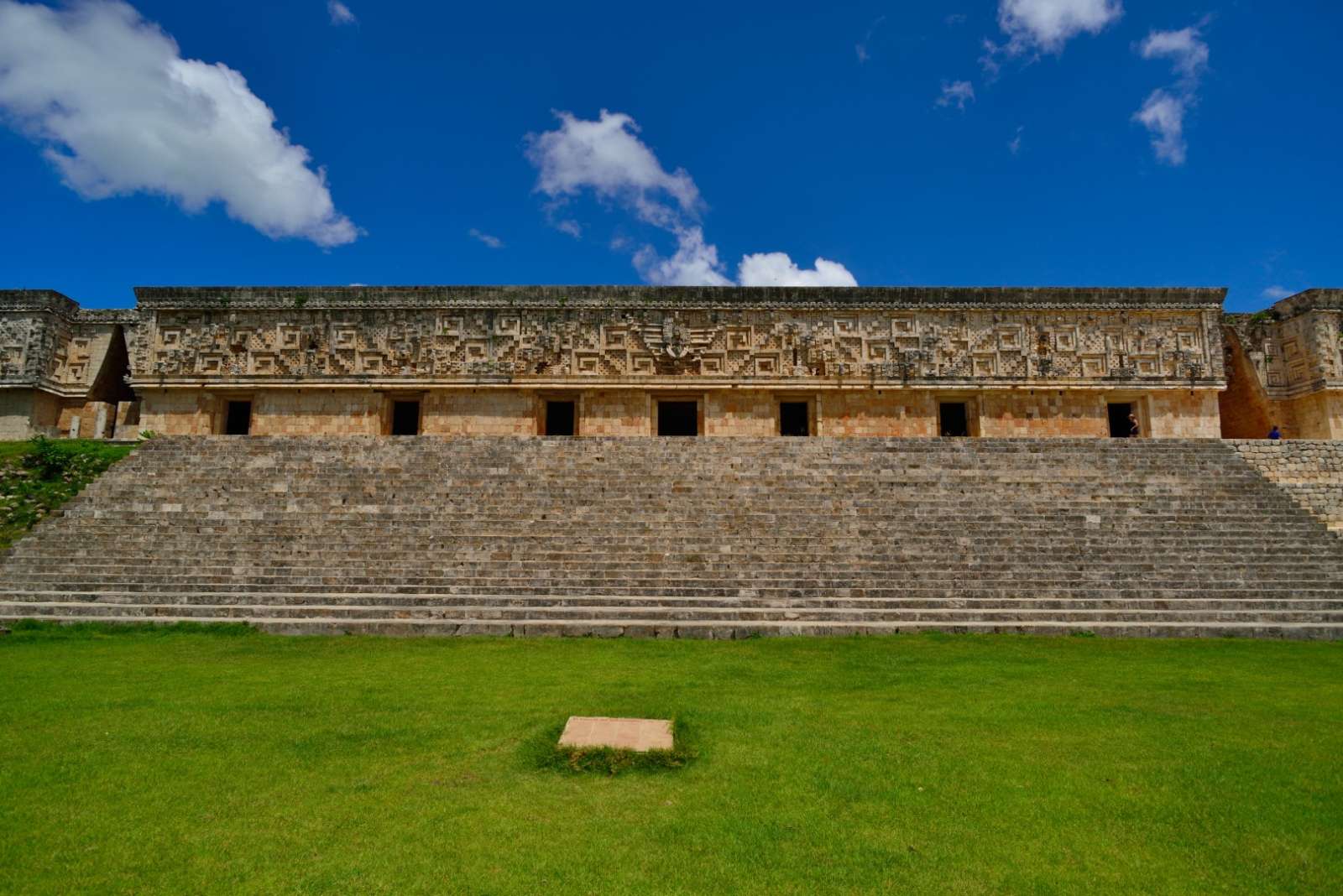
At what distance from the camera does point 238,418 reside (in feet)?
60.2

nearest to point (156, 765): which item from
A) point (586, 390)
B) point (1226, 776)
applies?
point (1226, 776)

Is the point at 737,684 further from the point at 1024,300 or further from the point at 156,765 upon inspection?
the point at 1024,300

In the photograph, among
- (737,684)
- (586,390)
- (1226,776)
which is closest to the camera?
(1226,776)

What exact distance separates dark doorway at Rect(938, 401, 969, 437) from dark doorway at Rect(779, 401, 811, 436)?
3396 mm

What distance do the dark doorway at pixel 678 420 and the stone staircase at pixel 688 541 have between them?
6.49 metres

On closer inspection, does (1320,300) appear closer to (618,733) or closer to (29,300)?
(618,733)

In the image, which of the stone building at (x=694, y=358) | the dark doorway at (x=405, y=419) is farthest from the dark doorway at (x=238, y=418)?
the dark doorway at (x=405, y=419)

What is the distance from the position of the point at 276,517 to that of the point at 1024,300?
16605 mm

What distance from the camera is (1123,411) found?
18.6 metres

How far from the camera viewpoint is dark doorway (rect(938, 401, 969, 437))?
18.2m

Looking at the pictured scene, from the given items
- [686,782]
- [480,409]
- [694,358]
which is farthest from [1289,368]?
[686,782]

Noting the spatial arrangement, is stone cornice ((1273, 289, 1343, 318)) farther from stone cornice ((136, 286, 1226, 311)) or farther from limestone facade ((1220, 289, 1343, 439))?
stone cornice ((136, 286, 1226, 311))

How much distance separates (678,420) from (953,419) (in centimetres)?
713

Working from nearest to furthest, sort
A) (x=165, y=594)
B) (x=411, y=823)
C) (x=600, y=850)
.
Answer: (x=600, y=850) → (x=411, y=823) → (x=165, y=594)
